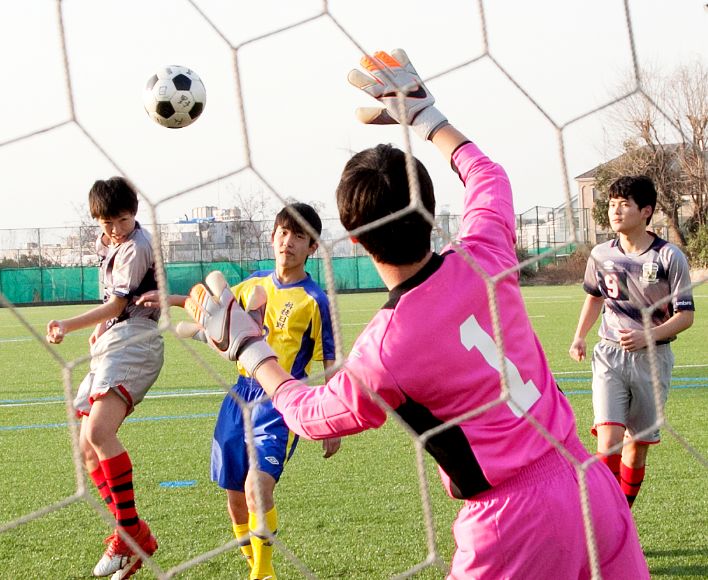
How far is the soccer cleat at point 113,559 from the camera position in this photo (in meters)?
3.28

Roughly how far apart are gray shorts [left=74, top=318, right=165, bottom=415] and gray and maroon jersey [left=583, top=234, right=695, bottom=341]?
1.80 metres

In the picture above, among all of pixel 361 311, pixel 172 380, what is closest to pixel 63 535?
pixel 172 380

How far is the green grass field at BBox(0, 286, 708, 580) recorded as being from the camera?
133 inches

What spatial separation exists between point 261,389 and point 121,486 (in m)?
0.64

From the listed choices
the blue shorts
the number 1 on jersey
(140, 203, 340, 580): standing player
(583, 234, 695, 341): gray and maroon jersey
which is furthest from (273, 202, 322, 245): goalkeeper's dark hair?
the number 1 on jersey

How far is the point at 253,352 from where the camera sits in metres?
2.09

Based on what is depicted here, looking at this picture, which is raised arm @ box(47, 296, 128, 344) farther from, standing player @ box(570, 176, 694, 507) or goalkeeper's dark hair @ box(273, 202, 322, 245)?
standing player @ box(570, 176, 694, 507)

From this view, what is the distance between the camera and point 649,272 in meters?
3.90

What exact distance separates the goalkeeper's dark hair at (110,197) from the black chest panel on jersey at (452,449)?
6.33 feet

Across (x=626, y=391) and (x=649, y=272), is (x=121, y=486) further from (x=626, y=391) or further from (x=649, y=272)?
(x=649, y=272)

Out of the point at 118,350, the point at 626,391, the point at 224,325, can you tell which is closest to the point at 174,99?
the point at 118,350

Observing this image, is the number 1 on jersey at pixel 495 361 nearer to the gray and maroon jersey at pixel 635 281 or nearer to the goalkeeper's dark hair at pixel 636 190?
the gray and maroon jersey at pixel 635 281

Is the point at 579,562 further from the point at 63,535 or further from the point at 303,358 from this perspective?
the point at 63,535

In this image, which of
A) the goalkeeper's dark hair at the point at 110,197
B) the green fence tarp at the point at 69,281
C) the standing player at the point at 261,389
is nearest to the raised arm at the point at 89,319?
the standing player at the point at 261,389
